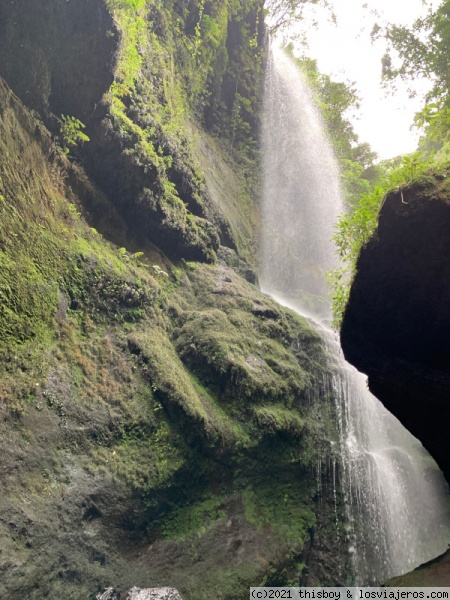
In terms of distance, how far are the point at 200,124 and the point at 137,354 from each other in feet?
37.4

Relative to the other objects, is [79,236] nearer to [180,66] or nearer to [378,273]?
[378,273]

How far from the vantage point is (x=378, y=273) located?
479 cm

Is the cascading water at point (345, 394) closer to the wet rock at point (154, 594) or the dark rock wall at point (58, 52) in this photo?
the wet rock at point (154, 594)

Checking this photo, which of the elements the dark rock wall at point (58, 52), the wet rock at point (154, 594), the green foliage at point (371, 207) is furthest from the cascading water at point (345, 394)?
the dark rock wall at point (58, 52)

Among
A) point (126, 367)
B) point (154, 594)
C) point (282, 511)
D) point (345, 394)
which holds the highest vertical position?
point (126, 367)

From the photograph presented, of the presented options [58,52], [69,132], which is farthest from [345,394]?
[58,52]

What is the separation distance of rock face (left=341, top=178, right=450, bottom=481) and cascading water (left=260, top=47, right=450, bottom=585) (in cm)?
351

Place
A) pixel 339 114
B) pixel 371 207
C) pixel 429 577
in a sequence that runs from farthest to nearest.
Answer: pixel 339 114
pixel 371 207
pixel 429 577

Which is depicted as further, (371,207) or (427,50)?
(427,50)

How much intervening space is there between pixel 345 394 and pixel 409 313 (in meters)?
5.86

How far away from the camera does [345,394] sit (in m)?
9.99

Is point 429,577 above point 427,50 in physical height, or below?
below

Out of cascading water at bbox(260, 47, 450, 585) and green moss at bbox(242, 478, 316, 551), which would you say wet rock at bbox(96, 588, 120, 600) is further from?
cascading water at bbox(260, 47, 450, 585)

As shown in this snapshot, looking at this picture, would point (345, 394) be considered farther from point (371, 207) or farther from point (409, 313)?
point (371, 207)
